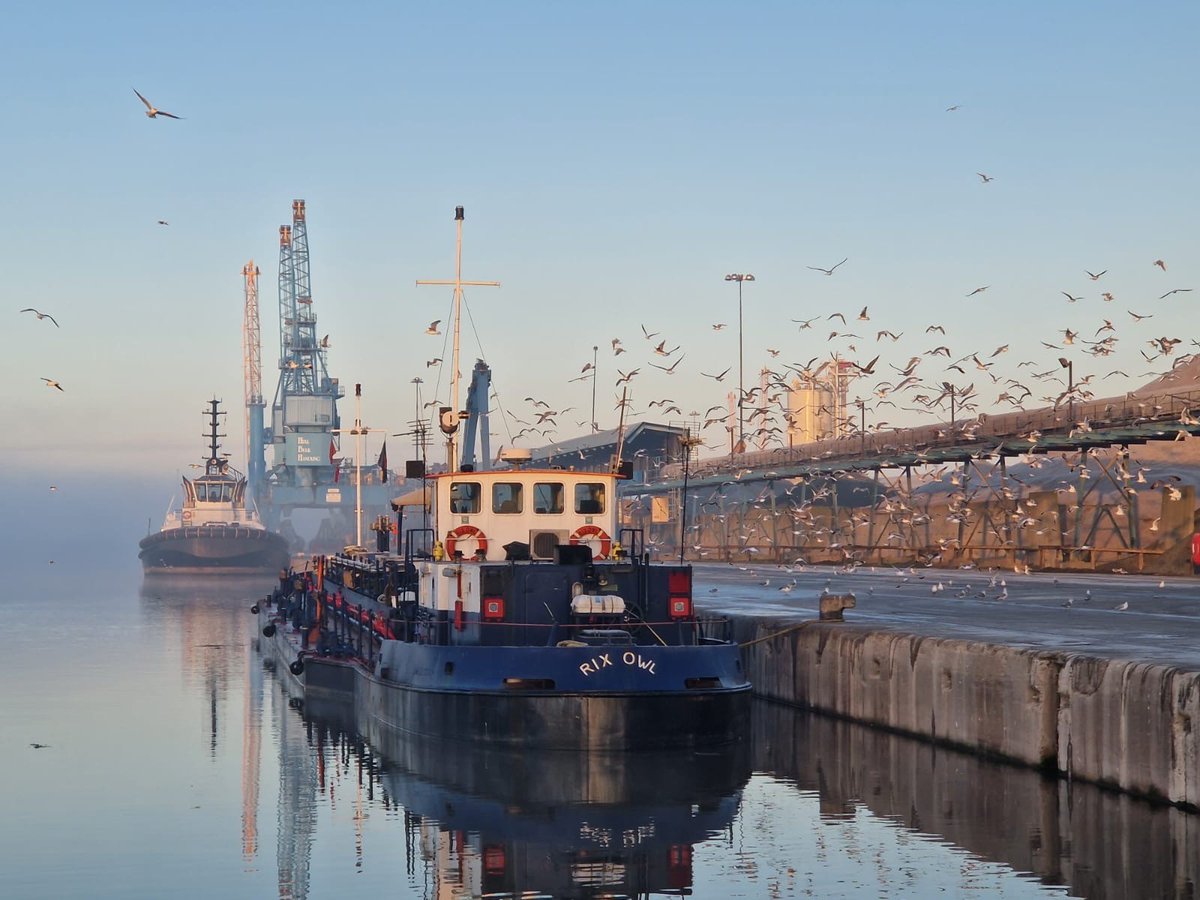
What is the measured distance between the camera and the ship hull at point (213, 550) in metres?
163

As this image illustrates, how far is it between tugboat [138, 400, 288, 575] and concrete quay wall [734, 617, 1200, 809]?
5154 inches

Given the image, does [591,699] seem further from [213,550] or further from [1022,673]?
[213,550]

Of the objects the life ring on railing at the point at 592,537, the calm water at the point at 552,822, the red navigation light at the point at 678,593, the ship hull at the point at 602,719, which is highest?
the life ring on railing at the point at 592,537

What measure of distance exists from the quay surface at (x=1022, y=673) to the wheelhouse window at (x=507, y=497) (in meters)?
6.05

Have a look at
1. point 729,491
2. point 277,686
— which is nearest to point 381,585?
point 277,686

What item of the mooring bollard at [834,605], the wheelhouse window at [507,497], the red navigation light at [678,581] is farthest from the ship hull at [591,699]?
the mooring bollard at [834,605]

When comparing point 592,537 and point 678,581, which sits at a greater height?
point 592,537

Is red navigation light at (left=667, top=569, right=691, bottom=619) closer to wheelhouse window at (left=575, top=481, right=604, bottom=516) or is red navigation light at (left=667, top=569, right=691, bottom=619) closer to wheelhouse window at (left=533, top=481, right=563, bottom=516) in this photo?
wheelhouse window at (left=575, top=481, right=604, bottom=516)

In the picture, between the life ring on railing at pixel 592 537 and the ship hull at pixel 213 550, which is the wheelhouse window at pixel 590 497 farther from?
the ship hull at pixel 213 550

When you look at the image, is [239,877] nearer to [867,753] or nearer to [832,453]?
[867,753]

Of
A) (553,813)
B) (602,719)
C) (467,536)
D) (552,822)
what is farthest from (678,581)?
(552,822)

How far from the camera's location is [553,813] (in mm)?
24391

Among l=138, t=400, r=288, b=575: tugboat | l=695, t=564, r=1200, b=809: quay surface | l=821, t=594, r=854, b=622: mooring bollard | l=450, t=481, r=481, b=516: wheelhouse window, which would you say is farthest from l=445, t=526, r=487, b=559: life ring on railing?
l=138, t=400, r=288, b=575: tugboat

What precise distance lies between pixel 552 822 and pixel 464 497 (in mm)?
10157
